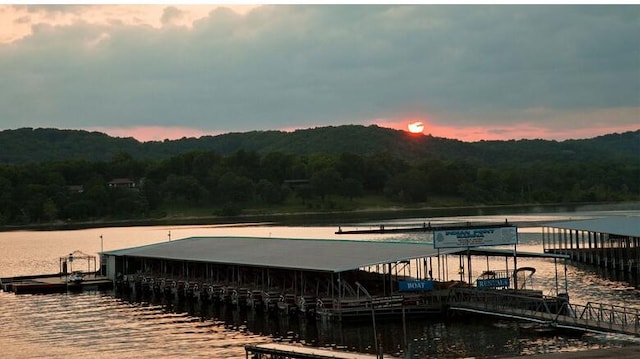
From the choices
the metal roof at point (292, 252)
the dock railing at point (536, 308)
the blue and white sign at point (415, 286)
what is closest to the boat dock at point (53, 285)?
the metal roof at point (292, 252)

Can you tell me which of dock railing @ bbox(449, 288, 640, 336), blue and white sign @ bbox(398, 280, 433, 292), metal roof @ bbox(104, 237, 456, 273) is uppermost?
metal roof @ bbox(104, 237, 456, 273)

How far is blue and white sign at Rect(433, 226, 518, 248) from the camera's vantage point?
6169cm

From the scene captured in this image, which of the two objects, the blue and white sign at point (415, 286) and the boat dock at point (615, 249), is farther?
the boat dock at point (615, 249)

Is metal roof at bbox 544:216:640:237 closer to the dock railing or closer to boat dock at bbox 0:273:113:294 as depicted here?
the dock railing

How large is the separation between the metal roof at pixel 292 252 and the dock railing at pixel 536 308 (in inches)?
148

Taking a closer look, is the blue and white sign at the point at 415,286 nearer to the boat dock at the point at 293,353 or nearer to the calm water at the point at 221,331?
the calm water at the point at 221,331

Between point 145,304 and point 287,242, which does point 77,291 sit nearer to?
point 145,304

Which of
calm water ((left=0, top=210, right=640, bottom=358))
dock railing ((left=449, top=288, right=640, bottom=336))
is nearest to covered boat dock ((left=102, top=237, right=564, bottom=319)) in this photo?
dock railing ((left=449, top=288, right=640, bottom=336))

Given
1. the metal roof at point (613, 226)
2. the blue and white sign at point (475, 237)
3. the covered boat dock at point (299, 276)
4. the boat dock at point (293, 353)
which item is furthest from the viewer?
the metal roof at point (613, 226)

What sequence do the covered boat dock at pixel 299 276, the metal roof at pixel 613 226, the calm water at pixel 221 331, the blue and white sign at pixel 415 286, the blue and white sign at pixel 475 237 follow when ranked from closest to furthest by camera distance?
the calm water at pixel 221 331, the covered boat dock at pixel 299 276, the blue and white sign at pixel 415 286, the blue and white sign at pixel 475 237, the metal roof at pixel 613 226

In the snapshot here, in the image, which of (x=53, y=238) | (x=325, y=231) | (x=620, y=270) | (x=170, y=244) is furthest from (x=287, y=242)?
(x=53, y=238)

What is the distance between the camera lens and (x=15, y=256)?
458ft

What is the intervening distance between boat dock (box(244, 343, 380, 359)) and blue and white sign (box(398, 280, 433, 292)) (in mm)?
13991

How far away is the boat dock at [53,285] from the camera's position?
90875mm
